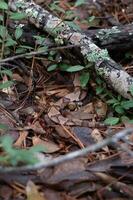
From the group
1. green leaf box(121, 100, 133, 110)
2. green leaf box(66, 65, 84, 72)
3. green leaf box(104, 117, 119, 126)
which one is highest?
green leaf box(66, 65, 84, 72)

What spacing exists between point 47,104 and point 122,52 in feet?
1.90

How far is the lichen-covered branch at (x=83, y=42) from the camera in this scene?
6.36 ft

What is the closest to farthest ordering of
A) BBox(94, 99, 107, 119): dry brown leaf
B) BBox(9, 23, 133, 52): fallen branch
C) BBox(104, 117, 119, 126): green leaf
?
BBox(104, 117, 119, 126): green leaf < BBox(94, 99, 107, 119): dry brown leaf < BBox(9, 23, 133, 52): fallen branch

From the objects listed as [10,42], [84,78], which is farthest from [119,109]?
[10,42]

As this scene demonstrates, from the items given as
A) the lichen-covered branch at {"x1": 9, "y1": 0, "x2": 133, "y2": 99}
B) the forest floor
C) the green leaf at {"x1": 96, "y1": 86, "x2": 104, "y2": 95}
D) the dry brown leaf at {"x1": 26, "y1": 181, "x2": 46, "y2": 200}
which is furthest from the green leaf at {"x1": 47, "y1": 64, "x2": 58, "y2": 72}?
the dry brown leaf at {"x1": 26, "y1": 181, "x2": 46, "y2": 200}

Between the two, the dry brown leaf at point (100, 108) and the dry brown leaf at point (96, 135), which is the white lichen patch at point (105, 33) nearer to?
the dry brown leaf at point (100, 108)

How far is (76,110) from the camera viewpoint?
1.96m

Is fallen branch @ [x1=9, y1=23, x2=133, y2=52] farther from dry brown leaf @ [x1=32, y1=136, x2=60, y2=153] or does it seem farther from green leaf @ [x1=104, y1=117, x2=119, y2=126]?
dry brown leaf @ [x1=32, y1=136, x2=60, y2=153]

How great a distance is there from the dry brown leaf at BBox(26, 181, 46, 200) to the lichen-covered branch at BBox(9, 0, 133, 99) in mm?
715

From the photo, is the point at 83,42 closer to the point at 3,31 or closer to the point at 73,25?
the point at 73,25

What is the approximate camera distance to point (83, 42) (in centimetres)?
208

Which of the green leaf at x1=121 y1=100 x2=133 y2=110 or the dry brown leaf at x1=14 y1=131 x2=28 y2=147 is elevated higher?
the green leaf at x1=121 y1=100 x2=133 y2=110

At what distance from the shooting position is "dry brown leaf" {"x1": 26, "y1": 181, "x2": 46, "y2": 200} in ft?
4.62

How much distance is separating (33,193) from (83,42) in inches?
37.2
